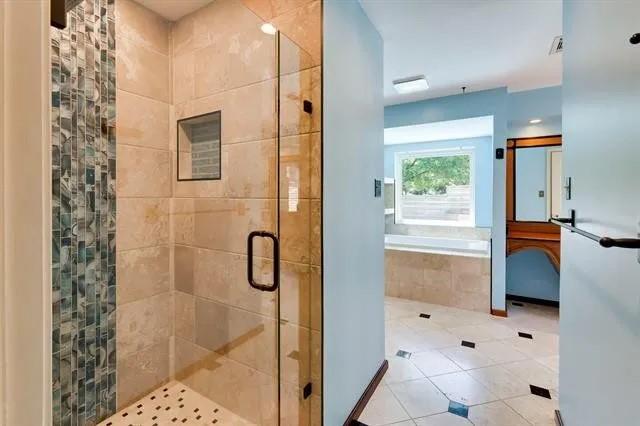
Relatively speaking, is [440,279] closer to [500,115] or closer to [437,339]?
[437,339]

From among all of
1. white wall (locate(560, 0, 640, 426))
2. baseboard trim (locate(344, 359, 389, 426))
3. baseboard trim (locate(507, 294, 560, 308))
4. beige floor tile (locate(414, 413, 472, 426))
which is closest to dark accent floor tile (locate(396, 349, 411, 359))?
baseboard trim (locate(344, 359, 389, 426))

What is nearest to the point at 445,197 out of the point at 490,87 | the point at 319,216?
the point at 490,87

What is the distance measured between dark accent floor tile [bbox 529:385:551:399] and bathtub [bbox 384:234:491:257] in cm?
161

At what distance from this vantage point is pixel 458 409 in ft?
6.15

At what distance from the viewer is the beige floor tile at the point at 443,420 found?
1.75 meters

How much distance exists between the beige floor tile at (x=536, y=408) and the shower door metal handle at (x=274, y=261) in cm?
174

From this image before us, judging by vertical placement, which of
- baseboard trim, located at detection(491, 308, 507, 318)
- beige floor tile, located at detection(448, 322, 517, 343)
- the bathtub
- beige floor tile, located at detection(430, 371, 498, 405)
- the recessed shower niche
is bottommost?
beige floor tile, located at detection(430, 371, 498, 405)

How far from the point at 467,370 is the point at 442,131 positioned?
3.07m

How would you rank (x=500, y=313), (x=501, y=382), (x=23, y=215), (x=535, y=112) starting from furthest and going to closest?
(x=535, y=112) → (x=500, y=313) → (x=501, y=382) → (x=23, y=215)

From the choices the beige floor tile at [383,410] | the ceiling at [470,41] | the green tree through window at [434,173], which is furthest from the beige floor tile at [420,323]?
the ceiling at [470,41]

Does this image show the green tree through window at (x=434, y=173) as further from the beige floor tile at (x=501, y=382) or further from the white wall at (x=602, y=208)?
the white wall at (x=602, y=208)

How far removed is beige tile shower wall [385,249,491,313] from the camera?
11.2 ft

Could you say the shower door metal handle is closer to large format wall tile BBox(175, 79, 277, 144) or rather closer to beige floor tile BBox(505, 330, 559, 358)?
large format wall tile BBox(175, 79, 277, 144)

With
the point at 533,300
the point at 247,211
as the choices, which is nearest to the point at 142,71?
the point at 247,211
